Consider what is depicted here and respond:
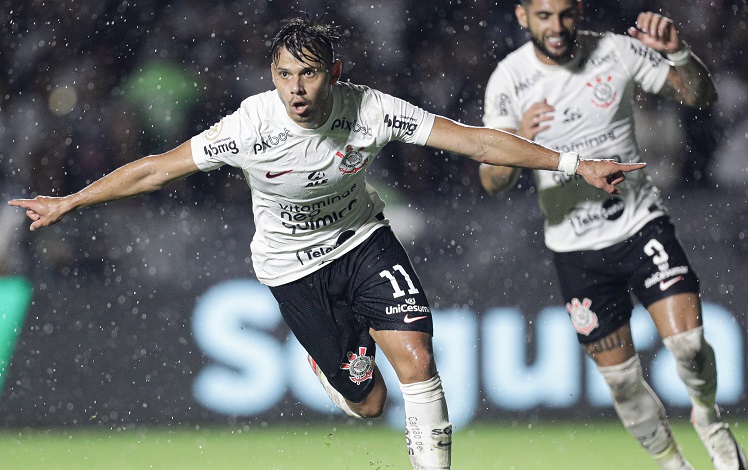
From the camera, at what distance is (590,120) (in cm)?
571

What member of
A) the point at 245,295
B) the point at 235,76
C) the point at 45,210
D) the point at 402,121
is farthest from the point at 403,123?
the point at 235,76

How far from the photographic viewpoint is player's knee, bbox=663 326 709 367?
212 inches

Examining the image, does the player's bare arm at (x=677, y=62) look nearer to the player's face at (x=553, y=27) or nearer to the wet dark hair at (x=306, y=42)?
the player's face at (x=553, y=27)

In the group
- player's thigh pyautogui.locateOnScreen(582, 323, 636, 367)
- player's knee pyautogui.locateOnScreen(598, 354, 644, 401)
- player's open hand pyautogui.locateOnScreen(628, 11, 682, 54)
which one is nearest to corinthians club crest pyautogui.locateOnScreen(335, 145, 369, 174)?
player's open hand pyautogui.locateOnScreen(628, 11, 682, 54)

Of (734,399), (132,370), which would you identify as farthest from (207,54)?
(734,399)

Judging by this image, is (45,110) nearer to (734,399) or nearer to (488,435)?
(488,435)

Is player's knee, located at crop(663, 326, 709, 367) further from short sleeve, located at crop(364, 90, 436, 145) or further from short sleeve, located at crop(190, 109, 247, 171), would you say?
short sleeve, located at crop(190, 109, 247, 171)

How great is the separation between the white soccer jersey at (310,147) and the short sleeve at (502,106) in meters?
1.05

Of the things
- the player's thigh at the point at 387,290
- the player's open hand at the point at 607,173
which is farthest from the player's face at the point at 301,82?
the player's open hand at the point at 607,173

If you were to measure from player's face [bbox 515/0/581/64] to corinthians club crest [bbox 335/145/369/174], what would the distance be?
4.55ft

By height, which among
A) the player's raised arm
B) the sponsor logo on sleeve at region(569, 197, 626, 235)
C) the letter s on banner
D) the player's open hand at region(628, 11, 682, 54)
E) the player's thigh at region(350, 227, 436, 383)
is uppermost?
the player's open hand at region(628, 11, 682, 54)

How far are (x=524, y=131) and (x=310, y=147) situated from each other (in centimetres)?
124

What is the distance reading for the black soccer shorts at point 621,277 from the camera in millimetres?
5496

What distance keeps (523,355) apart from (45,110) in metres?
3.99
